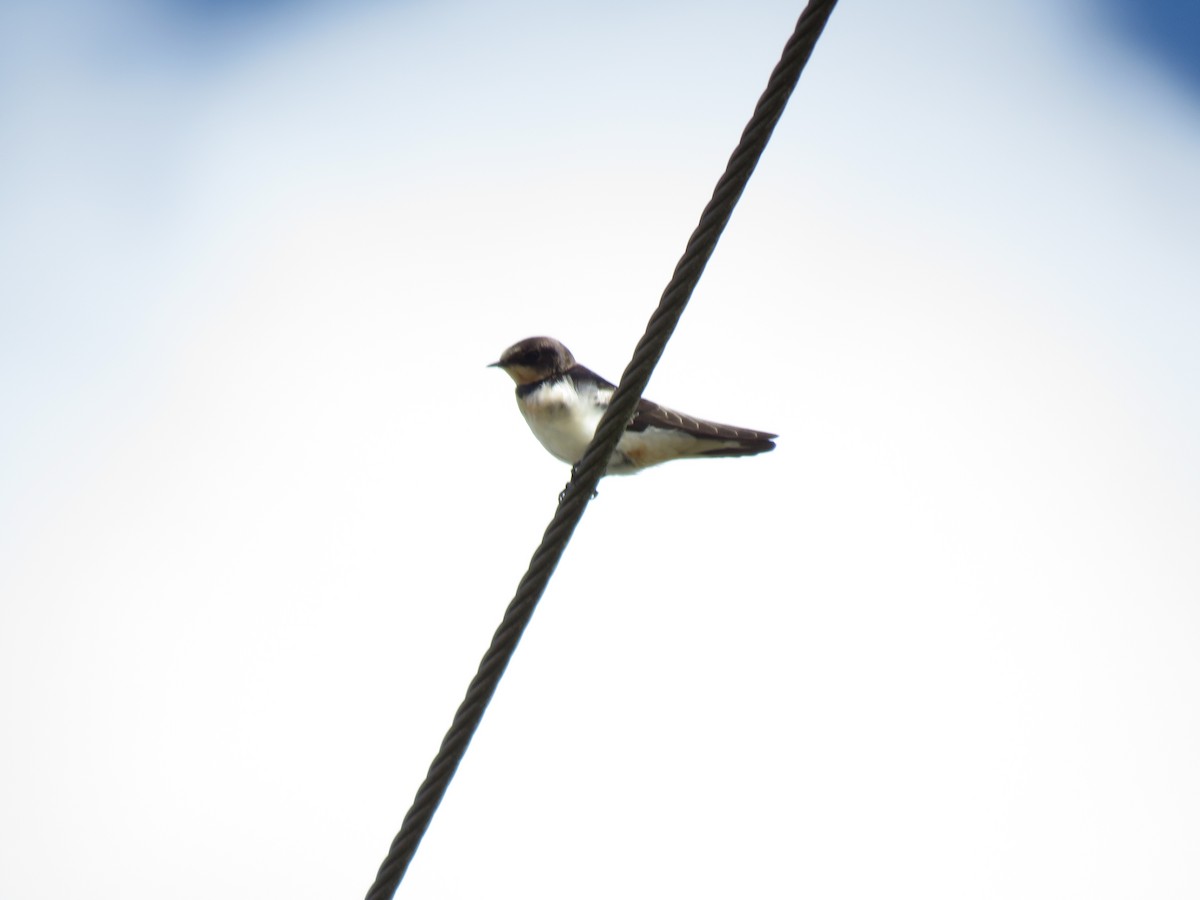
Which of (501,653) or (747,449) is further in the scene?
(747,449)

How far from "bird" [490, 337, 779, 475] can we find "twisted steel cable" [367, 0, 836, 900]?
2575 millimetres

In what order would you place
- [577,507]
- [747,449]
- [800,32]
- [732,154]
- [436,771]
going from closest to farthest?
[800,32], [732,154], [436,771], [577,507], [747,449]

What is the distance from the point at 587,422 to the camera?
703 centimetres

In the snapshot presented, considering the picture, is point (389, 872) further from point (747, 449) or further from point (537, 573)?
point (747, 449)

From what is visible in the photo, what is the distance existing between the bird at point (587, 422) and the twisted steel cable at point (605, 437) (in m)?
2.58

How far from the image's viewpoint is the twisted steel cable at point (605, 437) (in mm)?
3291

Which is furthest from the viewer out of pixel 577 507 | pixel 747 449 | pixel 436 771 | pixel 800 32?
pixel 747 449

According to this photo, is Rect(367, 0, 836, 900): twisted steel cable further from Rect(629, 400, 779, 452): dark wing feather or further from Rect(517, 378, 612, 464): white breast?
Rect(517, 378, 612, 464): white breast

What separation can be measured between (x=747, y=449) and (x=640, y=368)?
3142 millimetres

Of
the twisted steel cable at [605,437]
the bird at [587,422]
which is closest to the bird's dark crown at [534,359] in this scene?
the bird at [587,422]

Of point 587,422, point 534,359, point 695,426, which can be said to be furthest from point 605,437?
point 534,359

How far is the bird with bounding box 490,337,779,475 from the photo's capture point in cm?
672

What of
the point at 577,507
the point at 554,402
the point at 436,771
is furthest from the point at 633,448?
the point at 436,771

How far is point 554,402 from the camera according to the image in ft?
23.3
